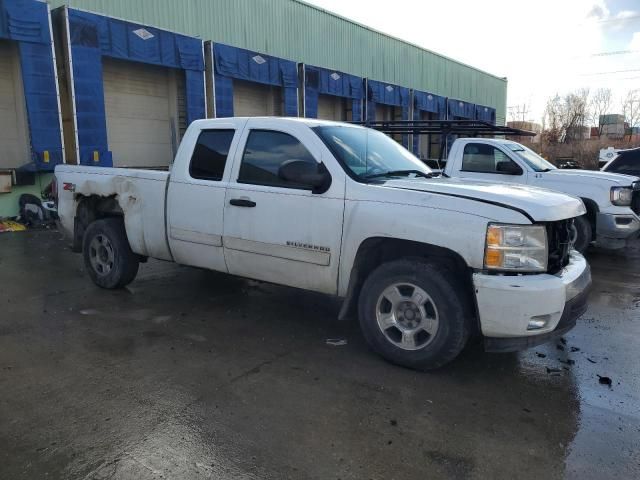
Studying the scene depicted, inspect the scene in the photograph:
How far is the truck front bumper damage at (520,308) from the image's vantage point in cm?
339

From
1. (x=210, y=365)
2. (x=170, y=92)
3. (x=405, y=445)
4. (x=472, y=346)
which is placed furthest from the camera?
(x=170, y=92)

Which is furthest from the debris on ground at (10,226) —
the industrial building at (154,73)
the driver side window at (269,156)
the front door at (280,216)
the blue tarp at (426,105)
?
the blue tarp at (426,105)

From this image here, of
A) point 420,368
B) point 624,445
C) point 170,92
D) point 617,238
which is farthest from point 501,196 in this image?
point 170,92

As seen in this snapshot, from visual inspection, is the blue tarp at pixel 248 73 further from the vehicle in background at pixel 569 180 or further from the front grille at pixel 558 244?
the front grille at pixel 558 244

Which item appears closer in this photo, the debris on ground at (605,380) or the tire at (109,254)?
the debris on ground at (605,380)

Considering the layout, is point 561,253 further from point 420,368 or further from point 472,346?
point 420,368

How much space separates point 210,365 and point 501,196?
256 centimetres

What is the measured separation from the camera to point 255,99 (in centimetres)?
1908

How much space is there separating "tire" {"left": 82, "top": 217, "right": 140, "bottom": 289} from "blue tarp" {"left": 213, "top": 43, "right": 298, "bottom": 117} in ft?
37.2

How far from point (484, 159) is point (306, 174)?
581 centimetres

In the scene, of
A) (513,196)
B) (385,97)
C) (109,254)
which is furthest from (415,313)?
(385,97)

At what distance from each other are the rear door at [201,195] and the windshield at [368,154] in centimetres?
100

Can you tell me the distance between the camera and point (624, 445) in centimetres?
293

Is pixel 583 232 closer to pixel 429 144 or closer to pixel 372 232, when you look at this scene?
pixel 372 232
